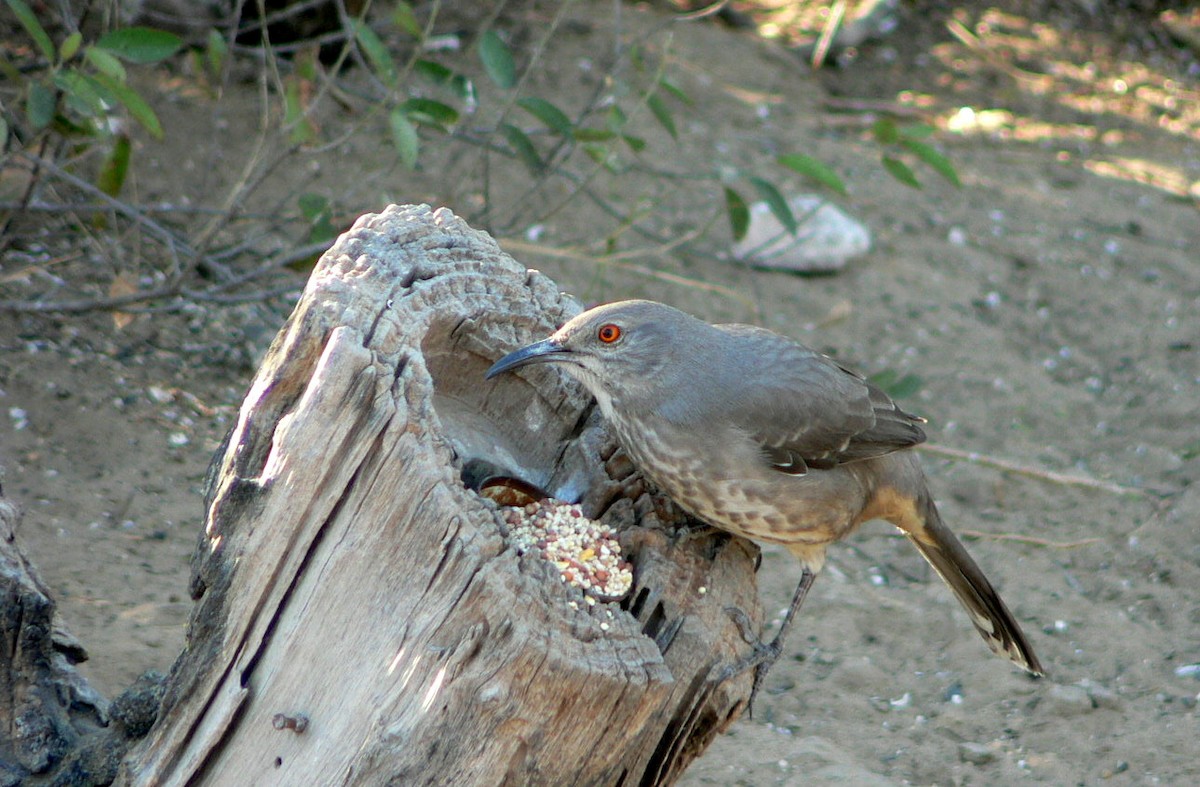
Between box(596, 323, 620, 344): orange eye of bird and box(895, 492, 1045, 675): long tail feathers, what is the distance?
1266mm

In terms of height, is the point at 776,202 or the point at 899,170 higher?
the point at 899,170

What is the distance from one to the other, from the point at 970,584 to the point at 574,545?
1961 mm

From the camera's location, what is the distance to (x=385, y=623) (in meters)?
2.42

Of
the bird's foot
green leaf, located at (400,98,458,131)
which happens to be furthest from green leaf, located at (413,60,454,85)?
the bird's foot

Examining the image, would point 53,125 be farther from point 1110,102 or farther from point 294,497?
point 1110,102

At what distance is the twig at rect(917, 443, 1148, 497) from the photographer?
5.93 metres

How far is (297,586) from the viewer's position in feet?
8.23

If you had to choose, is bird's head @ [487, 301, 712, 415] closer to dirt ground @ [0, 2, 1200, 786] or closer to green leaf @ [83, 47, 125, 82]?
dirt ground @ [0, 2, 1200, 786]

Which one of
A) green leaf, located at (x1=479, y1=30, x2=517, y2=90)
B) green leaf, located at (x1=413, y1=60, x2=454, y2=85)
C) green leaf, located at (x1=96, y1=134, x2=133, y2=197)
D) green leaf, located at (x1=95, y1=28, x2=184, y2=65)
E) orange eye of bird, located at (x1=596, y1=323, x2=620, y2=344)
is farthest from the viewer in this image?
green leaf, located at (x1=413, y1=60, x2=454, y2=85)

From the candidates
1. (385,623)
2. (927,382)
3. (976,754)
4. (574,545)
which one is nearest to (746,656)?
(574,545)

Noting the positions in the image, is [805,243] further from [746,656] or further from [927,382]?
[746,656]

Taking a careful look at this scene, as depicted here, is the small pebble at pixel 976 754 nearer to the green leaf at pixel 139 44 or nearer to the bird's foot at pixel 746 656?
the bird's foot at pixel 746 656

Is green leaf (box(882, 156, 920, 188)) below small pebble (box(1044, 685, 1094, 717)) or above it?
above

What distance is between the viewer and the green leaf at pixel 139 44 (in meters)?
4.27
